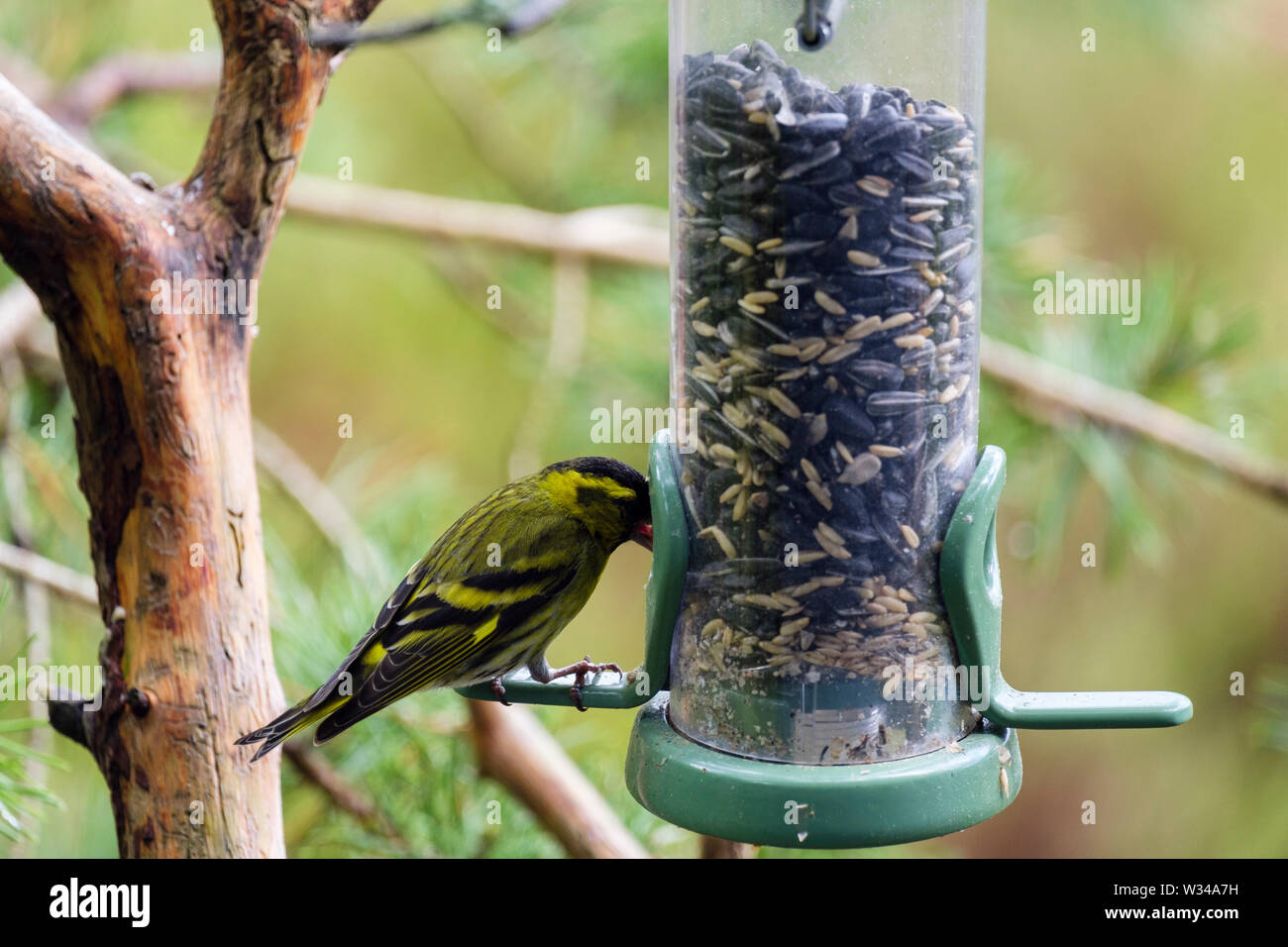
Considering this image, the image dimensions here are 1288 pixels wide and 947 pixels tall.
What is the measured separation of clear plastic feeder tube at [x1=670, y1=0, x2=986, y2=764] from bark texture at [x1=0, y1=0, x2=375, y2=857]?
A: 0.71 meters

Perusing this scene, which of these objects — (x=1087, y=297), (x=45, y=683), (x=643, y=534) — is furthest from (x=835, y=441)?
(x=1087, y=297)

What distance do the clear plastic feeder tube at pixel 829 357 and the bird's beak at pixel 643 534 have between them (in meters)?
0.55

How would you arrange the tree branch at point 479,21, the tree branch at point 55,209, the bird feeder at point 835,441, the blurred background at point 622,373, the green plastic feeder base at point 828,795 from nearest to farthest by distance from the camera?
the tree branch at point 479,21, the tree branch at point 55,209, the green plastic feeder base at point 828,795, the bird feeder at point 835,441, the blurred background at point 622,373

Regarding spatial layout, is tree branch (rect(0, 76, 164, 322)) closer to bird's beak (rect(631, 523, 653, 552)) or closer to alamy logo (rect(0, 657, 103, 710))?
alamy logo (rect(0, 657, 103, 710))

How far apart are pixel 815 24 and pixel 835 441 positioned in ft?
2.33

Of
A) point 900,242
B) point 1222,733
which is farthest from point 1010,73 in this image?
point 900,242

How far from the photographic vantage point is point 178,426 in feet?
7.37

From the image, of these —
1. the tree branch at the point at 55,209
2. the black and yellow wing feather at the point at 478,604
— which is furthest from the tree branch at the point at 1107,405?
the tree branch at the point at 55,209

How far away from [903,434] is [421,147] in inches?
135

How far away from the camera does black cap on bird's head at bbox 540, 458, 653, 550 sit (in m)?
3.09

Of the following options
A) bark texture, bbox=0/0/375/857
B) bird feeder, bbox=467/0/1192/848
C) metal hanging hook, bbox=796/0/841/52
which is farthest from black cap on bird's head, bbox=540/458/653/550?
metal hanging hook, bbox=796/0/841/52

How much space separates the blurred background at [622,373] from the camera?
11.2 ft

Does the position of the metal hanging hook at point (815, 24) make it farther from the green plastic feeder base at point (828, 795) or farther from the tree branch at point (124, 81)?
the tree branch at point (124, 81)
